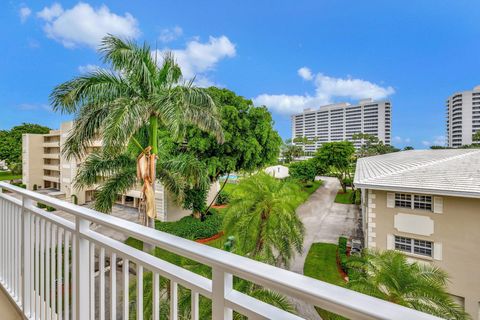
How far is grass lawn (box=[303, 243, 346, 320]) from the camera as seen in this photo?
988cm

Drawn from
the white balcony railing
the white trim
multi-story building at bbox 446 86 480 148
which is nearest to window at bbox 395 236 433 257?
the white trim

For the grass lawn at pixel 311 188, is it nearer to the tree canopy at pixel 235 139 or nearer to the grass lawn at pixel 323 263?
the grass lawn at pixel 323 263

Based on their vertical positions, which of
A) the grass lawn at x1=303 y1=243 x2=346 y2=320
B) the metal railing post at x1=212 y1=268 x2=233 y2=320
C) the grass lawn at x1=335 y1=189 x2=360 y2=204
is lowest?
the grass lawn at x1=303 y1=243 x2=346 y2=320

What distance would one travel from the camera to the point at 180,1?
12.3 m

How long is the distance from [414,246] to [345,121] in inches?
3365

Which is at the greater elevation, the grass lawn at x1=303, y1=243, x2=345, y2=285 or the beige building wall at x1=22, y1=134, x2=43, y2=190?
the beige building wall at x1=22, y1=134, x2=43, y2=190

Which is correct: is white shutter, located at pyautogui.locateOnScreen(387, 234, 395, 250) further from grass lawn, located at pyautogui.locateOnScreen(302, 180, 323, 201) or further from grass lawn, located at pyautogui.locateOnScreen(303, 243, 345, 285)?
grass lawn, located at pyautogui.locateOnScreen(302, 180, 323, 201)

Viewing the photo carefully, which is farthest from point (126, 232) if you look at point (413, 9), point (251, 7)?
point (413, 9)

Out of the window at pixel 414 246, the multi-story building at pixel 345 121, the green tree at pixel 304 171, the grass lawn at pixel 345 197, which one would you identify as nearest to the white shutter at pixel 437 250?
the window at pixel 414 246

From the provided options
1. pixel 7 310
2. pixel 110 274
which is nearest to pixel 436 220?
pixel 110 274

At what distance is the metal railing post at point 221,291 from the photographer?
2.73ft

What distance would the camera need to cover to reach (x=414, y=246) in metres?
8.00

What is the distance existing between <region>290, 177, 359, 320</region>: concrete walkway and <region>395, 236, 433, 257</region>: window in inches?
153

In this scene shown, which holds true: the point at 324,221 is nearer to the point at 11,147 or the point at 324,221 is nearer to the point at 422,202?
the point at 422,202
